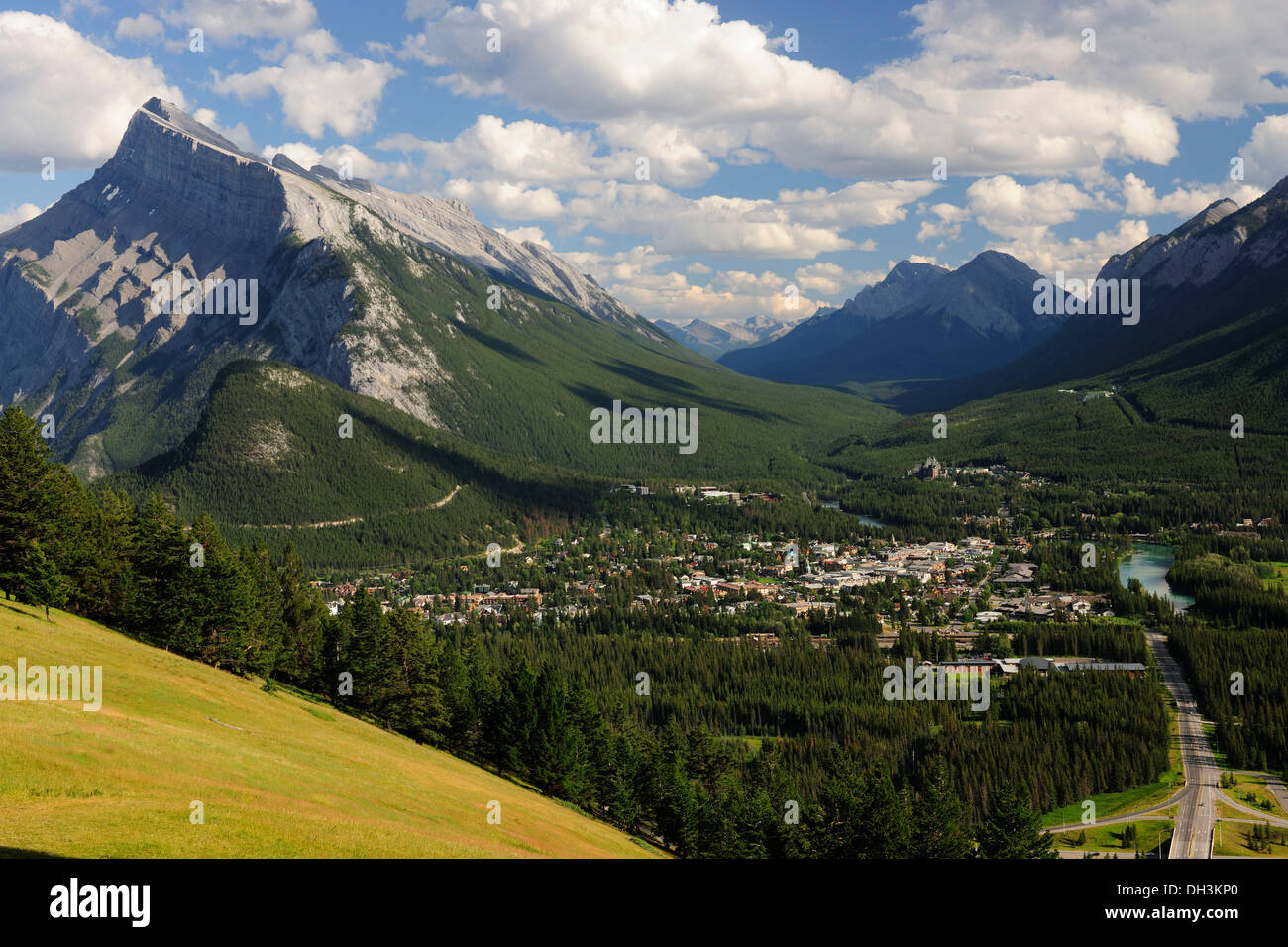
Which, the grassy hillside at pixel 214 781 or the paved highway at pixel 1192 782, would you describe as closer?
the grassy hillside at pixel 214 781

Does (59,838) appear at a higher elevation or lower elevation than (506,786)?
higher

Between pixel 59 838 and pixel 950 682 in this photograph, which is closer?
pixel 59 838

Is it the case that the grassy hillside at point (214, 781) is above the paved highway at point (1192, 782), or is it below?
above

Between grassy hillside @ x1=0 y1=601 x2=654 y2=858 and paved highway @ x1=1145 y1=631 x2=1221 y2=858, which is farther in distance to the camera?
paved highway @ x1=1145 y1=631 x2=1221 y2=858

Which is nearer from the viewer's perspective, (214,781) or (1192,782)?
(214,781)

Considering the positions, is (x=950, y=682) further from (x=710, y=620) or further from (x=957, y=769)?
(x=710, y=620)

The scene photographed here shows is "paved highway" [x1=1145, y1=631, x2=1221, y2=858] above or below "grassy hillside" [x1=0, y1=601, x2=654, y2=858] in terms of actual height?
below

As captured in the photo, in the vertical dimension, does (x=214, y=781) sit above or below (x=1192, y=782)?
above
